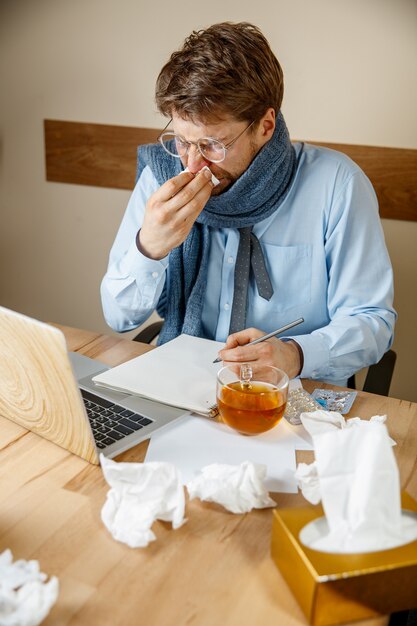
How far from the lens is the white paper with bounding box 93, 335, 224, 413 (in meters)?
1.26

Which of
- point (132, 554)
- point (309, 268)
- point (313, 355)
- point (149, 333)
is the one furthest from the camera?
point (149, 333)

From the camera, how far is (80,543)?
0.89m

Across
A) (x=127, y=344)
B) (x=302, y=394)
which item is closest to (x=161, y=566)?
(x=302, y=394)

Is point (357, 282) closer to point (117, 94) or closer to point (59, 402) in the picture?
point (59, 402)

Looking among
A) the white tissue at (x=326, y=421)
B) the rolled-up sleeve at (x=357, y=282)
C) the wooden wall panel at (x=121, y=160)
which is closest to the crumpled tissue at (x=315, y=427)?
the white tissue at (x=326, y=421)

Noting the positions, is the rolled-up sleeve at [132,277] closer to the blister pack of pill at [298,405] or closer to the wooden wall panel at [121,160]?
the blister pack of pill at [298,405]

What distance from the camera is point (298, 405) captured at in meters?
1.24

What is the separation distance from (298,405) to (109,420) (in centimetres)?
35

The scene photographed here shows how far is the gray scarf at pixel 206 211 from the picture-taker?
5.32 ft

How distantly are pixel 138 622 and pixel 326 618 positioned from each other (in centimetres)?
22

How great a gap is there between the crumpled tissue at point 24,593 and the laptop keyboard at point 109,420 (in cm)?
30

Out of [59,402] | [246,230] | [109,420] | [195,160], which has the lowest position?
[109,420]

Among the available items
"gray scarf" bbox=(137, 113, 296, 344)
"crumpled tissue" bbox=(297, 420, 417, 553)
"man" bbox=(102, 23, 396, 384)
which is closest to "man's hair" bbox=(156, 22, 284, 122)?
"man" bbox=(102, 23, 396, 384)

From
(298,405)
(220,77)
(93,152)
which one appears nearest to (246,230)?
(220,77)
